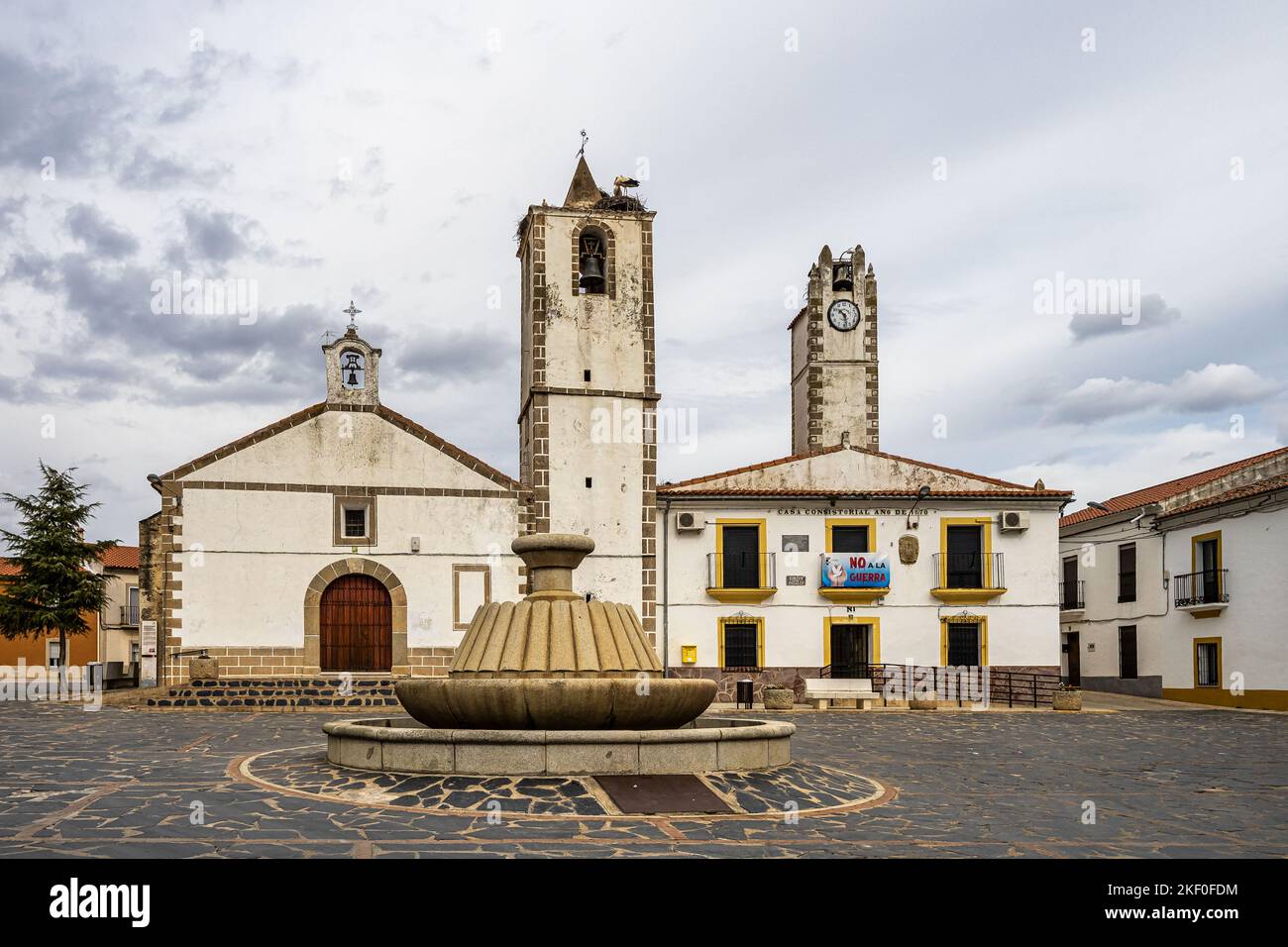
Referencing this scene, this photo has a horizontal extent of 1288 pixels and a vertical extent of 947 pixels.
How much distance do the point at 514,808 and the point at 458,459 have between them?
17612 mm

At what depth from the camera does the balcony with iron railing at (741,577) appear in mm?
26688

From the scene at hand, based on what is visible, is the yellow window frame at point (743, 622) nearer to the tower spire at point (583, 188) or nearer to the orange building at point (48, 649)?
the tower spire at point (583, 188)

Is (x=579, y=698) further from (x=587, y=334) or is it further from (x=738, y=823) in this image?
(x=587, y=334)

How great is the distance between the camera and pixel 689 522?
2688 cm

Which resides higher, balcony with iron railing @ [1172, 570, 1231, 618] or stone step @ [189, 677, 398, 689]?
balcony with iron railing @ [1172, 570, 1231, 618]

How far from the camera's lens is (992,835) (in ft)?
26.0

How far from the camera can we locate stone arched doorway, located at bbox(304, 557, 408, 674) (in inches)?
976

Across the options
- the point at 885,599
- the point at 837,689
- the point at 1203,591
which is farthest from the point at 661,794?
Answer: the point at 1203,591

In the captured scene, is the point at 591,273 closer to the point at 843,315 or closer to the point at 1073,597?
the point at 843,315

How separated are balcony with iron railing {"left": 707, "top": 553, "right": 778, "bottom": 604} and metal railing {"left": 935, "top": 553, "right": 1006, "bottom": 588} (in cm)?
397

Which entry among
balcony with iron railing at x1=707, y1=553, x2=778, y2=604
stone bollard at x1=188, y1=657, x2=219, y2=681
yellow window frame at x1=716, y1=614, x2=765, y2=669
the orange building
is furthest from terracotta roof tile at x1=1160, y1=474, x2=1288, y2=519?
the orange building

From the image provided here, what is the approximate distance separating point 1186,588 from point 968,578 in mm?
4904

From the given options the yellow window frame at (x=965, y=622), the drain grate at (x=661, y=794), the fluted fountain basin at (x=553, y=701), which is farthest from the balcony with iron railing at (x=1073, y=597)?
the drain grate at (x=661, y=794)

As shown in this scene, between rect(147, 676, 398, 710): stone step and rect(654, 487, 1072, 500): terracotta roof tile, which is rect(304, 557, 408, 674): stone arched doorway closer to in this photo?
rect(147, 676, 398, 710): stone step
